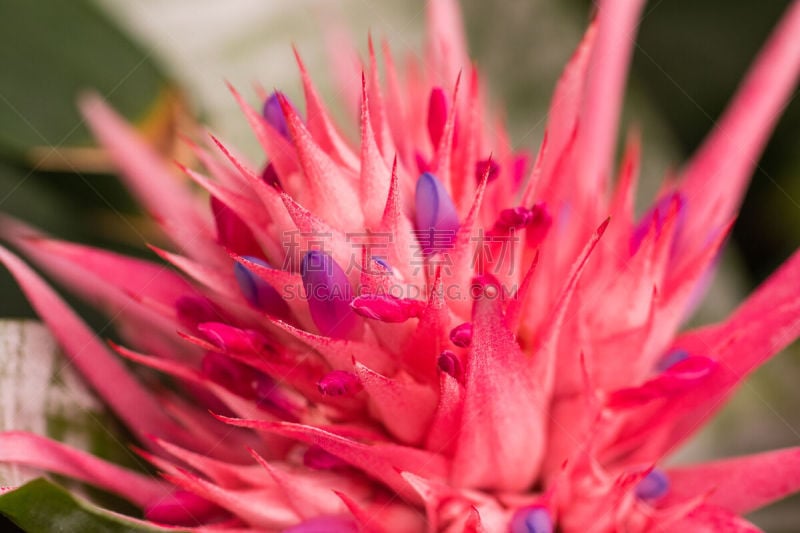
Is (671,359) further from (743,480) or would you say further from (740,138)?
(740,138)

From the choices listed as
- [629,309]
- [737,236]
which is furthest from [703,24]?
[629,309]

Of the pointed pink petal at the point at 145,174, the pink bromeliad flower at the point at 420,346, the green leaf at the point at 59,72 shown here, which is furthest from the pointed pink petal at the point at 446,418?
the green leaf at the point at 59,72

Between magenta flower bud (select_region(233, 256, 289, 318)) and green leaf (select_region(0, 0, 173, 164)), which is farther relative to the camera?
green leaf (select_region(0, 0, 173, 164))

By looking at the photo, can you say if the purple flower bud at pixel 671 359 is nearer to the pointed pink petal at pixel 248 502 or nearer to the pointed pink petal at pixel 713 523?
the pointed pink petal at pixel 713 523

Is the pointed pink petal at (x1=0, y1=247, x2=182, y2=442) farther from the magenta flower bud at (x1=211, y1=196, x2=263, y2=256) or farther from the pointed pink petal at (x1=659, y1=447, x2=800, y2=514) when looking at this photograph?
the pointed pink petal at (x1=659, y1=447, x2=800, y2=514)

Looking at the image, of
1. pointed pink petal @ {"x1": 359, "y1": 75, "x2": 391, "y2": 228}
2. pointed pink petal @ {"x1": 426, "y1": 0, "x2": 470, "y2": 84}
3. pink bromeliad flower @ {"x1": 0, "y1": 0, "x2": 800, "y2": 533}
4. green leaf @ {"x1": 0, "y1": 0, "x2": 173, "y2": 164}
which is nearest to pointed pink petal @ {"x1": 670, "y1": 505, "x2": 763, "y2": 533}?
pink bromeliad flower @ {"x1": 0, "y1": 0, "x2": 800, "y2": 533}

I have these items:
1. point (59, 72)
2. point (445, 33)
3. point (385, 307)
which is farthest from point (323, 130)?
point (59, 72)
